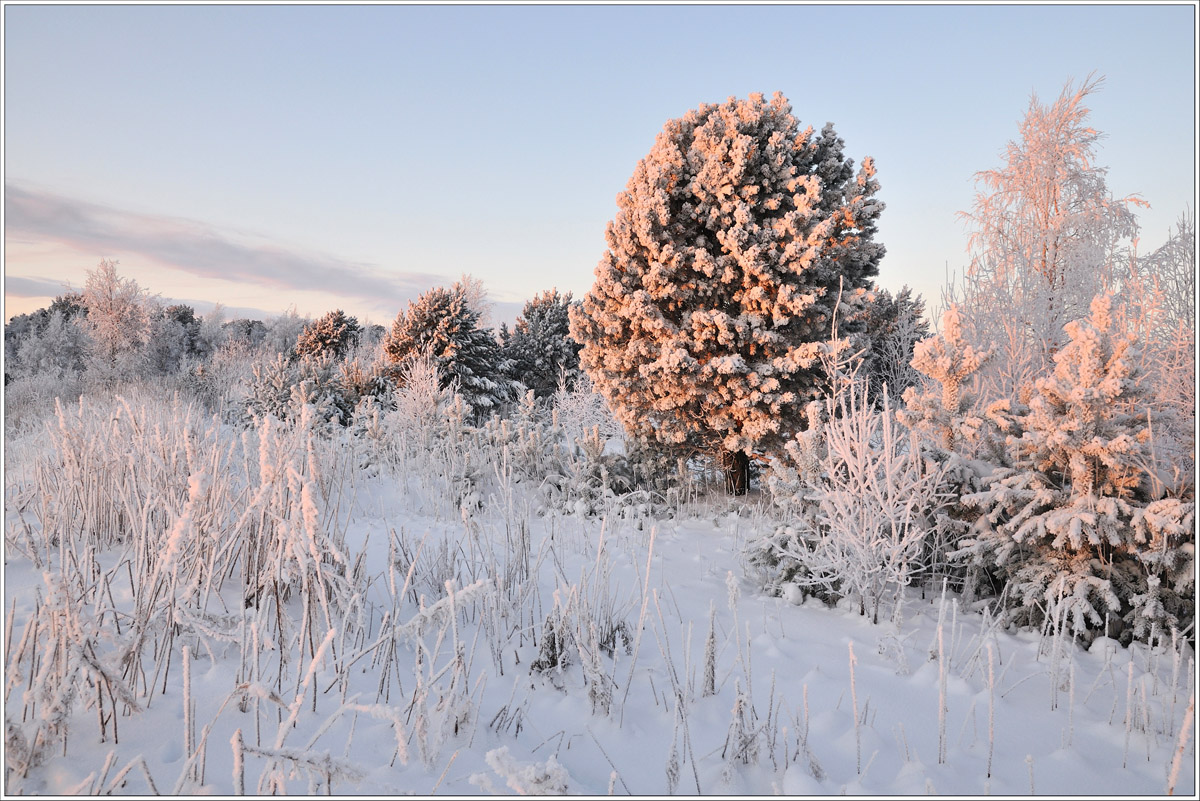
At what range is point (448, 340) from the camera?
1619 cm

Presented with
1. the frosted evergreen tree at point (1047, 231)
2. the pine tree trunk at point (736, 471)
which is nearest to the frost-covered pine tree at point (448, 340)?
the pine tree trunk at point (736, 471)

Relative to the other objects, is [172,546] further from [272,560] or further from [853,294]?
[853,294]

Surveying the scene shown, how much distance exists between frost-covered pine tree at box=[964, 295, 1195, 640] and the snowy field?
0.27 meters

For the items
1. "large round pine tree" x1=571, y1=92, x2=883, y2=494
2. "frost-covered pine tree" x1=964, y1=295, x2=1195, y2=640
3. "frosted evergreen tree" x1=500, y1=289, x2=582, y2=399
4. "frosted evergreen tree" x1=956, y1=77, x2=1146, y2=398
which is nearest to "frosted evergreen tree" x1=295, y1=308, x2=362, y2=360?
"frosted evergreen tree" x1=500, y1=289, x2=582, y2=399

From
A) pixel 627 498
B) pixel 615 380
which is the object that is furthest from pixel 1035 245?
pixel 627 498

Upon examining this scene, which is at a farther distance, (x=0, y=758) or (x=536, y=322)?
(x=536, y=322)

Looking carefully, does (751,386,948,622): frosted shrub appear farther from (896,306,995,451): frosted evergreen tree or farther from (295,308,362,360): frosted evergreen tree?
(295,308,362,360): frosted evergreen tree

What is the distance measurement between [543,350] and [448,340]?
723 centimetres

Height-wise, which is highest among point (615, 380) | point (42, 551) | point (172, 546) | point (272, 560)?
point (615, 380)

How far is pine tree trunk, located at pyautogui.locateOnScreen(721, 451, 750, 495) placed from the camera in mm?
8273

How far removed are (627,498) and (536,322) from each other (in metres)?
17.7

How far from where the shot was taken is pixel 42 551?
142 inches

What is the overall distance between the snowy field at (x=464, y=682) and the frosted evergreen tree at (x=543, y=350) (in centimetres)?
1791

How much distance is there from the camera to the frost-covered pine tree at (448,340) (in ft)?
52.9
